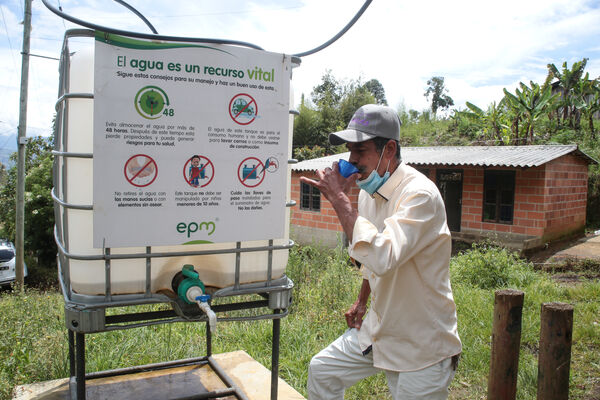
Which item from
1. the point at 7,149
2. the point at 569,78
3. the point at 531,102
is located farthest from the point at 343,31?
the point at 7,149

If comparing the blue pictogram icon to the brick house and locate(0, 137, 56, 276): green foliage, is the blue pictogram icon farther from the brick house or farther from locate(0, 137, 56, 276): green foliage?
locate(0, 137, 56, 276): green foliage

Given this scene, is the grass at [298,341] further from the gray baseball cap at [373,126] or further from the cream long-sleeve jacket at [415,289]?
the gray baseball cap at [373,126]

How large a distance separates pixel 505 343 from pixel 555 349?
0.26m

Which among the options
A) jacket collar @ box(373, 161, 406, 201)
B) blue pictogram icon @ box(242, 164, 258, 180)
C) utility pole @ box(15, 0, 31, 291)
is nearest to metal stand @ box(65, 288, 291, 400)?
blue pictogram icon @ box(242, 164, 258, 180)

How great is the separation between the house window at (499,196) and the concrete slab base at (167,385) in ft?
33.0

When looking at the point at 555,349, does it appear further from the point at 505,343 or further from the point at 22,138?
the point at 22,138

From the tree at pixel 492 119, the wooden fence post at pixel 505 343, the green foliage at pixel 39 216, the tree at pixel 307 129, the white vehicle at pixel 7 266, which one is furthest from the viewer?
the tree at pixel 307 129

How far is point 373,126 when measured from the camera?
2123 millimetres

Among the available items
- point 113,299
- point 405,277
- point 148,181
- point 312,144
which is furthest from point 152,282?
point 312,144

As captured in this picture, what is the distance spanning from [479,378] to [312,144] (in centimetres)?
2354

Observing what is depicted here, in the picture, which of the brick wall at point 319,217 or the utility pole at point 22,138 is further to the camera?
the brick wall at point 319,217

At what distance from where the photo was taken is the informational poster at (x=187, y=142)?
178 cm

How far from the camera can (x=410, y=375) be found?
1.99 m

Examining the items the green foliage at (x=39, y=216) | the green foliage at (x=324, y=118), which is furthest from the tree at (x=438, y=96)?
the green foliage at (x=39, y=216)
